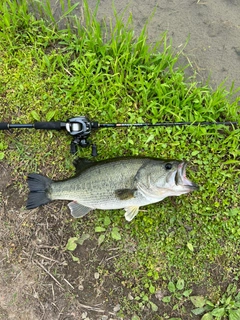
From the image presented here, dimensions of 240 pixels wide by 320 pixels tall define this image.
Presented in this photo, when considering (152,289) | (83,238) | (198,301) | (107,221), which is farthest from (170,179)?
(198,301)

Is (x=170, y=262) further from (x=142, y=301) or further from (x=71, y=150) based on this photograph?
(x=71, y=150)

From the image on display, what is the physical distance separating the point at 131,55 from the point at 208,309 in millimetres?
3275

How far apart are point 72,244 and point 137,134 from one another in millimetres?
1578

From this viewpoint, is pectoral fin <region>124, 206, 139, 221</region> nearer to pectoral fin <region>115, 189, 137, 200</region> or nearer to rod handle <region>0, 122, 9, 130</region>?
pectoral fin <region>115, 189, 137, 200</region>

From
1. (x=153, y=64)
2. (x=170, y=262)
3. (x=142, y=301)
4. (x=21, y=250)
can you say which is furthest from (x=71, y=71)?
(x=142, y=301)

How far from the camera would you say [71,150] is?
3.88m

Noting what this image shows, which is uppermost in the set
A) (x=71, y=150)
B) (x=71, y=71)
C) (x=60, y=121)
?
(x=71, y=71)

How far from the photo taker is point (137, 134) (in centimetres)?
402

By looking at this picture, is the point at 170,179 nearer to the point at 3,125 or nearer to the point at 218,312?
the point at 218,312

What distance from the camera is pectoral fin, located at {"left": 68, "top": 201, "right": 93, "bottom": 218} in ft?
12.6

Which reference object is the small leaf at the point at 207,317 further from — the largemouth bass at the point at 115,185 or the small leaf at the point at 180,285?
the largemouth bass at the point at 115,185

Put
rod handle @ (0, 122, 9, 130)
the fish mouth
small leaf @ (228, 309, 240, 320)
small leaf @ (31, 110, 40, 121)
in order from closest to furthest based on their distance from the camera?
the fish mouth < rod handle @ (0, 122, 9, 130) < small leaf @ (228, 309, 240, 320) < small leaf @ (31, 110, 40, 121)

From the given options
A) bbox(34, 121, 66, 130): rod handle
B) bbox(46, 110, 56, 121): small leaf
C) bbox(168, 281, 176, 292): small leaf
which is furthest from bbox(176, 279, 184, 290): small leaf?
bbox(46, 110, 56, 121): small leaf

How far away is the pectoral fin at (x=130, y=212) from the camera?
3777 mm
